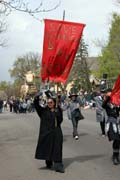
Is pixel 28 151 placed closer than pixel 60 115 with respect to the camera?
No

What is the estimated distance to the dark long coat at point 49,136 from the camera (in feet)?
36.3

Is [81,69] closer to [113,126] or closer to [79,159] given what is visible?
[79,159]

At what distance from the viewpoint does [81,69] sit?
8956 cm

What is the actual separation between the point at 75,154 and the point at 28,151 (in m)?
1.66

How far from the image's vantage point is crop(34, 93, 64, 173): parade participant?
1107 centimetres

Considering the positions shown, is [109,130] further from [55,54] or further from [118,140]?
[55,54]

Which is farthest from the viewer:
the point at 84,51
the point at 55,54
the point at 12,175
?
the point at 84,51

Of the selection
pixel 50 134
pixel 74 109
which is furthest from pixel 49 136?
pixel 74 109

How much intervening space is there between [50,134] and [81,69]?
78.6 m

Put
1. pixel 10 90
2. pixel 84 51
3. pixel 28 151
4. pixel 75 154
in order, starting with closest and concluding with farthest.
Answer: pixel 75 154 → pixel 28 151 → pixel 84 51 → pixel 10 90

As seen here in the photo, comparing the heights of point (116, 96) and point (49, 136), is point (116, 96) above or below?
above

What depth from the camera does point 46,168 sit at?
11.6 m

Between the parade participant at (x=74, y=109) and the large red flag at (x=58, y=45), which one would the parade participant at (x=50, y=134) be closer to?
the large red flag at (x=58, y=45)

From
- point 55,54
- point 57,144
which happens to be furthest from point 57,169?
point 55,54
